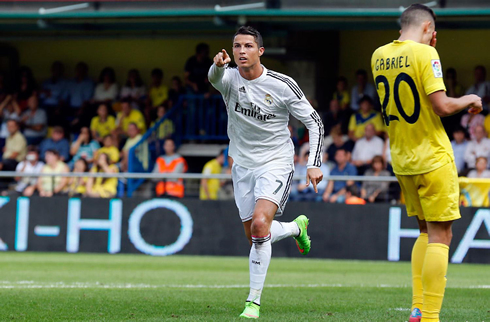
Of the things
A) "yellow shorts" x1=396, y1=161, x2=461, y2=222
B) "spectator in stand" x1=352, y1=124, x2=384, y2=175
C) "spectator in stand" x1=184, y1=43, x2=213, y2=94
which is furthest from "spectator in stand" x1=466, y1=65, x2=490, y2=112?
"yellow shorts" x1=396, y1=161, x2=461, y2=222

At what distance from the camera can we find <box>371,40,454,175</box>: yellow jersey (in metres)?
5.36

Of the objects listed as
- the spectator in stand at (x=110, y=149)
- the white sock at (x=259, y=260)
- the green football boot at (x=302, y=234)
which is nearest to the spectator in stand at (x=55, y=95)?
the spectator in stand at (x=110, y=149)

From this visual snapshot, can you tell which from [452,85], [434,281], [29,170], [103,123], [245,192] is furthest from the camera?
[103,123]

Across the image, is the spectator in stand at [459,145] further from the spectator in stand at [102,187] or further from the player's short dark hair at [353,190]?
the spectator in stand at [102,187]

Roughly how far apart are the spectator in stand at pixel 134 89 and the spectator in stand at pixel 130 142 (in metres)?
1.58

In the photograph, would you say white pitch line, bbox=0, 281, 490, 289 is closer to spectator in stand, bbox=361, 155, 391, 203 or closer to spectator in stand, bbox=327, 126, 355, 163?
spectator in stand, bbox=361, 155, 391, 203

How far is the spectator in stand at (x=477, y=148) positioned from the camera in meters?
14.4

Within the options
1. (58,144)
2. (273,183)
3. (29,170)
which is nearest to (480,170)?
(273,183)

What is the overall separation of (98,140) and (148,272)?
692 centimetres

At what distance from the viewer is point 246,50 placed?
655 centimetres

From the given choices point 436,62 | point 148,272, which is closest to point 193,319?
point 436,62

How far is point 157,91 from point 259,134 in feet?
39.4

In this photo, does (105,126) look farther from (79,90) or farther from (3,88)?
(3,88)

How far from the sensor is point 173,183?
14227 millimetres
